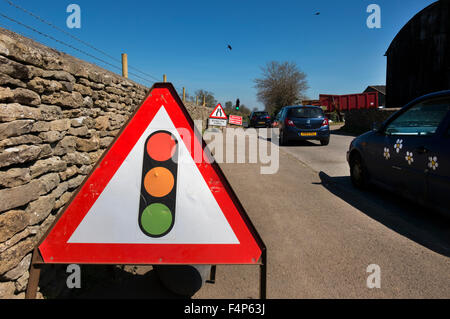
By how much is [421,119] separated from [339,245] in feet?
8.01

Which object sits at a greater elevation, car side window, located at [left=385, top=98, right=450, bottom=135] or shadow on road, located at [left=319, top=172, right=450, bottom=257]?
car side window, located at [left=385, top=98, right=450, bottom=135]

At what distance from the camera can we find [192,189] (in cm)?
152

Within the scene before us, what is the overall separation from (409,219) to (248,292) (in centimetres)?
285

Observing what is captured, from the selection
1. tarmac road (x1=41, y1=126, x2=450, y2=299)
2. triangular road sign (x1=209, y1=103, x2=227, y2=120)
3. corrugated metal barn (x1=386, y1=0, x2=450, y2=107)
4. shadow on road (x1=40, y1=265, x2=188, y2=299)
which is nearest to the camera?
shadow on road (x1=40, y1=265, x2=188, y2=299)

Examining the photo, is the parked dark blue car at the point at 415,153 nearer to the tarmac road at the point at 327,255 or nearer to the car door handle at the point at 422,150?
the car door handle at the point at 422,150

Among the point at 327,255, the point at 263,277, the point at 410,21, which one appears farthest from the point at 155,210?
the point at 410,21

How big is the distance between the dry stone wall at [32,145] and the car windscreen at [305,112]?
31.7 feet

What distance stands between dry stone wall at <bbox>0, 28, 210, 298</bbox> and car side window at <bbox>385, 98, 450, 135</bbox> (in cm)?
434

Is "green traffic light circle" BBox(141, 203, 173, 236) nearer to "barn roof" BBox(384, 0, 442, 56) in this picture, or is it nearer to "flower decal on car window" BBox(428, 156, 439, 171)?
"flower decal on car window" BBox(428, 156, 439, 171)

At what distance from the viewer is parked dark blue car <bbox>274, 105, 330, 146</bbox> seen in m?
11.6

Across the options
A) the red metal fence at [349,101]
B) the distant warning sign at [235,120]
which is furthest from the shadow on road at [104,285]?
the red metal fence at [349,101]

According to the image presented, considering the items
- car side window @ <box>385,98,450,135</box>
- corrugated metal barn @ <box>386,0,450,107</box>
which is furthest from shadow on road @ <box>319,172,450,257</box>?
corrugated metal barn @ <box>386,0,450,107</box>
